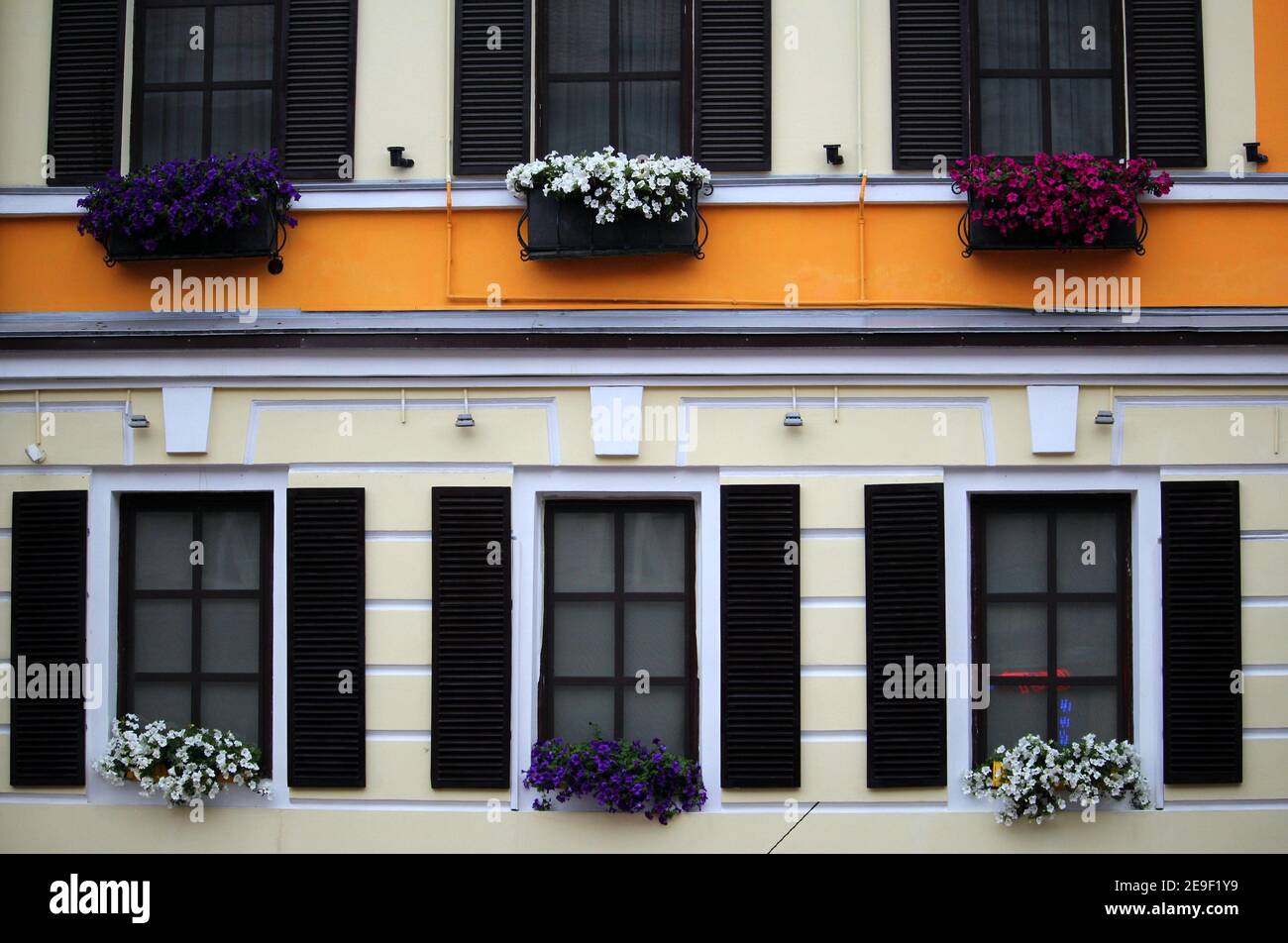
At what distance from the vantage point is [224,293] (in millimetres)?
9531

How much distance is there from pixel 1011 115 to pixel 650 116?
2328 mm

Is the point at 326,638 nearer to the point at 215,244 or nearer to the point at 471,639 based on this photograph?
the point at 471,639

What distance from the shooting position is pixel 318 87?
9.55 meters

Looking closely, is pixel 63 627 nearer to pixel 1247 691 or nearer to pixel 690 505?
pixel 690 505

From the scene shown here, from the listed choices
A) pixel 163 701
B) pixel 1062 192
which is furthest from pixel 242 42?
pixel 1062 192

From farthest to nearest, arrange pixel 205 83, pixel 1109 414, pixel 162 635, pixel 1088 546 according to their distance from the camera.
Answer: pixel 205 83, pixel 162 635, pixel 1088 546, pixel 1109 414

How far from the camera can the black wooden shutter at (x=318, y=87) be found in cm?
952

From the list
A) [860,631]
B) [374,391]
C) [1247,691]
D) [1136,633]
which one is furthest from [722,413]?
[1247,691]

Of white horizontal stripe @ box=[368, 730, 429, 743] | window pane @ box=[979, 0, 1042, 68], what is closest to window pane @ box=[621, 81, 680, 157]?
window pane @ box=[979, 0, 1042, 68]

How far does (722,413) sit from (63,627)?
172 inches

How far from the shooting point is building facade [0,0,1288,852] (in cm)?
914

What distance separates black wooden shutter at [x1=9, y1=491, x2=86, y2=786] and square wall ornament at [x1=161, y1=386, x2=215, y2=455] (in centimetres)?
69

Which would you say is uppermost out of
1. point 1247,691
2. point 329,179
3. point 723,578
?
point 329,179

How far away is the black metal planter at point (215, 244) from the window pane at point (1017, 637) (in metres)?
5.15
